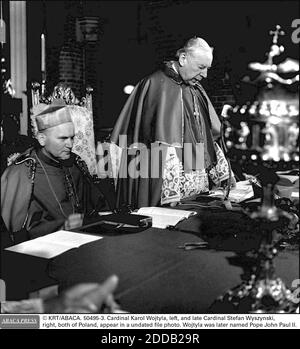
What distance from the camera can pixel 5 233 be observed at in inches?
77.9

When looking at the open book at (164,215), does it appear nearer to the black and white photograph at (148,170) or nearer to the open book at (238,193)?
the black and white photograph at (148,170)

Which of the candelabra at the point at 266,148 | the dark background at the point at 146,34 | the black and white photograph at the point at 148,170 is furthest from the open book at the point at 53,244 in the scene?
the dark background at the point at 146,34

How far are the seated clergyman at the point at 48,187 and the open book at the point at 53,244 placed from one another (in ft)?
1.10

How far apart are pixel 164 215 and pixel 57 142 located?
2.18 feet

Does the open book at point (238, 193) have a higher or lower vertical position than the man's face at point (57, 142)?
lower

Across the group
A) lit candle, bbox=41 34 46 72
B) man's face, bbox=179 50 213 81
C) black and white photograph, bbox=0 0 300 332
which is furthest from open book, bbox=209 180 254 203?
lit candle, bbox=41 34 46 72

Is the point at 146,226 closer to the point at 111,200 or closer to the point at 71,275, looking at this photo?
the point at 71,275

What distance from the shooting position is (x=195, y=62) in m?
2.34

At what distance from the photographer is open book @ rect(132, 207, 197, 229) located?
169 cm

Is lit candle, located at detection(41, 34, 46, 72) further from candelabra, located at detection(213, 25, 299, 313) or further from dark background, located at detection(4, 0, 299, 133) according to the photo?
candelabra, located at detection(213, 25, 299, 313)

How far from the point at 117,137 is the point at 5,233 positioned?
884mm

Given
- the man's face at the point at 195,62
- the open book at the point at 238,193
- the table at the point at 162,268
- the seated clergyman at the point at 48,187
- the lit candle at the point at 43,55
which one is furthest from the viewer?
the lit candle at the point at 43,55

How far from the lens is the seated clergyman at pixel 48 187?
1.97m

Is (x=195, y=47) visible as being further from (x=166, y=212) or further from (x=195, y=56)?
(x=166, y=212)
